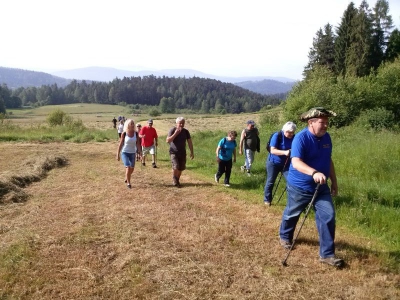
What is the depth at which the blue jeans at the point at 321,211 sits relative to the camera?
442 centimetres

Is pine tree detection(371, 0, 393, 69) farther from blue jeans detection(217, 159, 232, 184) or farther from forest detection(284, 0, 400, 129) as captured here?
blue jeans detection(217, 159, 232, 184)

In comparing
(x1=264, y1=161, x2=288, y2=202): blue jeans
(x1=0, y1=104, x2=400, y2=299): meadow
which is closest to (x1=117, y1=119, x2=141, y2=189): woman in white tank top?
(x1=0, y1=104, x2=400, y2=299): meadow

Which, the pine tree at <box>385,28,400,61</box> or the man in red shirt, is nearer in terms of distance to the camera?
the man in red shirt

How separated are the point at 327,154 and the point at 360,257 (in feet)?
5.58

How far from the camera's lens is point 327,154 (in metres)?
4.56

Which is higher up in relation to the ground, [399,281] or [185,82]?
[185,82]

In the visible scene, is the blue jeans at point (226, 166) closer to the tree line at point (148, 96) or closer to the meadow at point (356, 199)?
the meadow at point (356, 199)

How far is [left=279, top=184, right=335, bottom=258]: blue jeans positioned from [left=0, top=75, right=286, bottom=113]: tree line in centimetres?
11759

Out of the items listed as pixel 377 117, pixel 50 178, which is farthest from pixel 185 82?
pixel 50 178

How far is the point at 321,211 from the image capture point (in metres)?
4.48

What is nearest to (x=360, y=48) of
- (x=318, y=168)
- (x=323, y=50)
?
(x=323, y=50)

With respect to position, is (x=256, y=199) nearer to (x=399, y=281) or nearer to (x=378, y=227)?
(x=378, y=227)

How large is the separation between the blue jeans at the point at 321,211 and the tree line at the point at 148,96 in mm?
117588

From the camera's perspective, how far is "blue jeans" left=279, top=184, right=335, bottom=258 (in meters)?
4.42
